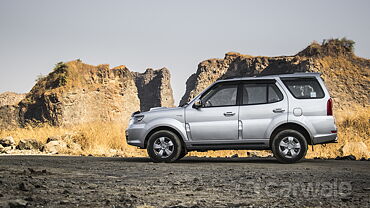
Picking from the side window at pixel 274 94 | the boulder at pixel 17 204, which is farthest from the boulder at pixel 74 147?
the boulder at pixel 17 204

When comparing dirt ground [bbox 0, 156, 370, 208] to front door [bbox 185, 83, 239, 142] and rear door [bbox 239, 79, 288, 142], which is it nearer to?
rear door [bbox 239, 79, 288, 142]

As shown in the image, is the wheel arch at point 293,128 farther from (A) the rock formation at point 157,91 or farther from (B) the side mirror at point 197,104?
(A) the rock formation at point 157,91

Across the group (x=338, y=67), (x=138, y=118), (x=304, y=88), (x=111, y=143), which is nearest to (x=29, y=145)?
(x=111, y=143)

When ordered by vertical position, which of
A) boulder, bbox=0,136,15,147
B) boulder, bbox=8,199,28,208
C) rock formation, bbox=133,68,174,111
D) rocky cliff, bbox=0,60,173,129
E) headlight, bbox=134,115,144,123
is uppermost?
rock formation, bbox=133,68,174,111

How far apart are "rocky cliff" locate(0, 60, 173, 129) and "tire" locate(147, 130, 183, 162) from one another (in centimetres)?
3219

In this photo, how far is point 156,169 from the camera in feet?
30.9

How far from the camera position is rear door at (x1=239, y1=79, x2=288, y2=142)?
11008 mm

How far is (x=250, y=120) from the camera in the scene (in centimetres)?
1109

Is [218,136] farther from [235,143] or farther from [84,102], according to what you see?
[84,102]

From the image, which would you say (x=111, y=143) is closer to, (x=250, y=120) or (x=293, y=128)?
(x=250, y=120)

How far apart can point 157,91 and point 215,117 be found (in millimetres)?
68951

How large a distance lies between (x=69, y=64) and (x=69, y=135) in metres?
27.4

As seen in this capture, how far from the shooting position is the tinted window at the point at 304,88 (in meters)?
11.0

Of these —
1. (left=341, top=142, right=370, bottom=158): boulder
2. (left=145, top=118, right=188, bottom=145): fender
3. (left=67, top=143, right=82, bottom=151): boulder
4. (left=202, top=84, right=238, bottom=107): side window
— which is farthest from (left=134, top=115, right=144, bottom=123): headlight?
(left=341, top=142, right=370, bottom=158): boulder
